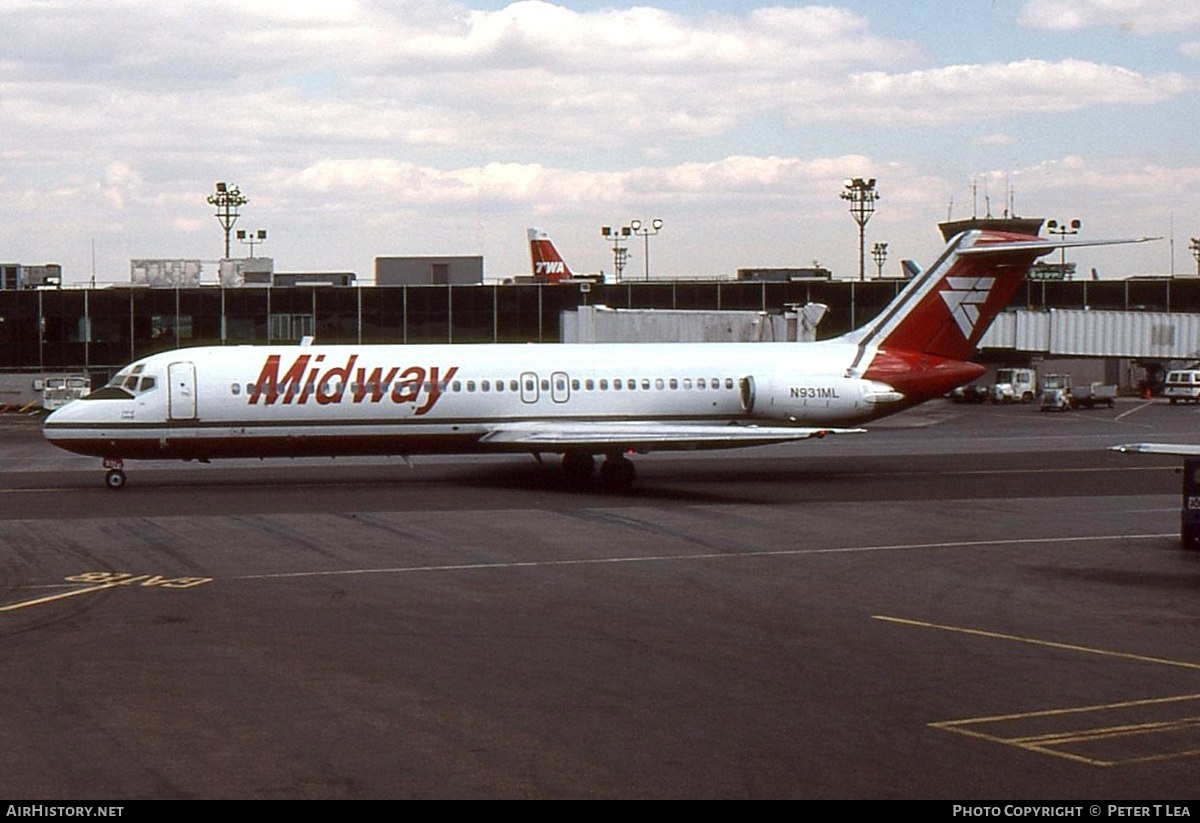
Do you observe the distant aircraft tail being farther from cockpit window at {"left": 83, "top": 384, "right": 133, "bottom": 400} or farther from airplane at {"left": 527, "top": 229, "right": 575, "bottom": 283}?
airplane at {"left": 527, "top": 229, "right": 575, "bottom": 283}

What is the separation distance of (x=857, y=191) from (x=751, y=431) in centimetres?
9013

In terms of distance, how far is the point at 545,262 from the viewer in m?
92.7

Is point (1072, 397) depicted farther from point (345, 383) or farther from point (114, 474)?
point (114, 474)

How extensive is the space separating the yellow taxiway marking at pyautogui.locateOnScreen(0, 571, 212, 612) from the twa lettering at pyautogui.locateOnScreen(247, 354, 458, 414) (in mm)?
13082

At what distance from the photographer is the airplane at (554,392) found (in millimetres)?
36156

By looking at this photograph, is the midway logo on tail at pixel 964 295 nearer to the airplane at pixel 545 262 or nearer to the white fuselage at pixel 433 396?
the white fuselage at pixel 433 396

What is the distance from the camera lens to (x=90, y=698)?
14930 millimetres

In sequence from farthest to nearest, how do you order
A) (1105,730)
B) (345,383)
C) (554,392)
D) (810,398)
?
(810,398) < (554,392) < (345,383) < (1105,730)

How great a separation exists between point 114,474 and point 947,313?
22.7m

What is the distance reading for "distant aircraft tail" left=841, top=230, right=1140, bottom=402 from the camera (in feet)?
134

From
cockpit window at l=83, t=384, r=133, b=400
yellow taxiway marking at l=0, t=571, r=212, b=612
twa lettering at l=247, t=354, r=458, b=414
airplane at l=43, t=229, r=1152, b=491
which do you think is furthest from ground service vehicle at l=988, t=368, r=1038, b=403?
yellow taxiway marking at l=0, t=571, r=212, b=612

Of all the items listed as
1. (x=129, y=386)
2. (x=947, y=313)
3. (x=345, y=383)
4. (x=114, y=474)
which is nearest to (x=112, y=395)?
(x=129, y=386)

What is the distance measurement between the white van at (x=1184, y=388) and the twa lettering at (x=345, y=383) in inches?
2170

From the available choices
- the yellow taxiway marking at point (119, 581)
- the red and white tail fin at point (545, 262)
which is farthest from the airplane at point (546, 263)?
the yellow taxiway marking at point (119, 581)
